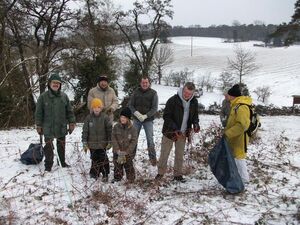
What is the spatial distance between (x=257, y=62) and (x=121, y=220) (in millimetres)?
80416

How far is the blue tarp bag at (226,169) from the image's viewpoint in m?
6.17

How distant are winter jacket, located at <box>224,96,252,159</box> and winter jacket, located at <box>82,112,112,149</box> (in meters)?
2.08

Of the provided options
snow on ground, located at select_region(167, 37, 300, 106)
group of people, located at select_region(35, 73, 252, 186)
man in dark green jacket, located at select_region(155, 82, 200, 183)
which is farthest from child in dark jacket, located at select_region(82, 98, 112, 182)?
snow on ground, located at select_region(167, 37, 300, 106)

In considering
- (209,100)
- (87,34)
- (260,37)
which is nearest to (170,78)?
(209,100)

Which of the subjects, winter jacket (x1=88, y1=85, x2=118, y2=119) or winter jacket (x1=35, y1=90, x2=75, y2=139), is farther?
winter jacket (x1=88, y1=85, x2=118, y2=119)

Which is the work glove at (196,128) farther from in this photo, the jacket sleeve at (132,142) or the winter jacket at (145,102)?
the winter jacket at (145,102)

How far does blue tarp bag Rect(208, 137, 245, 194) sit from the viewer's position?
617 centimetres

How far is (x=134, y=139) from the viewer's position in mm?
6629

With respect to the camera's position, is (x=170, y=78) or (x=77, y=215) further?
(x=170, y=78)

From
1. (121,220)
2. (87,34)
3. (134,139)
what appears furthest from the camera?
(87,34)

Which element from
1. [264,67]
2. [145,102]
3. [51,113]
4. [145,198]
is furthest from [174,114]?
[264,67]

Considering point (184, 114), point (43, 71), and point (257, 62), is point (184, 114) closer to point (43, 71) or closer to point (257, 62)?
point (43, 71)

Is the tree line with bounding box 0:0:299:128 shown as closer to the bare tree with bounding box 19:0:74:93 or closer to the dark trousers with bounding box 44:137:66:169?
the bare tree with bounding box 19:0:74:93

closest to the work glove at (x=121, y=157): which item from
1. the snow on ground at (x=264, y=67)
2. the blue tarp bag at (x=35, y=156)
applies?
the blue tarp bag at (x=35, y=156)
